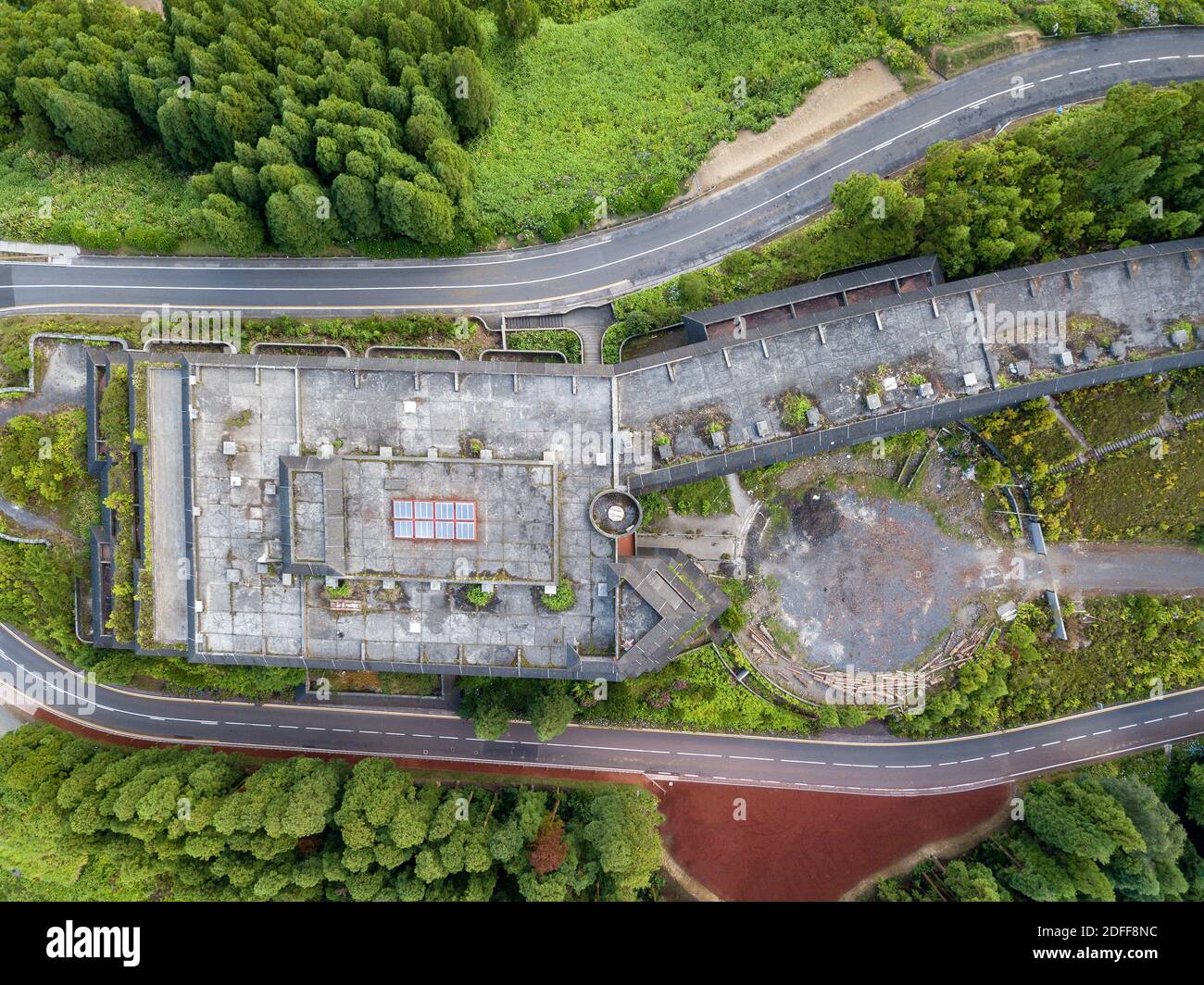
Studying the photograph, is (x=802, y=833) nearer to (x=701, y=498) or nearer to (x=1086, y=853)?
(x=1086, y=853)

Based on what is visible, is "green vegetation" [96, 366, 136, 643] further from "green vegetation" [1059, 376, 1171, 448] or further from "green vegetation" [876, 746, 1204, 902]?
"green vegetation" [1059, 376, 1171, 448]

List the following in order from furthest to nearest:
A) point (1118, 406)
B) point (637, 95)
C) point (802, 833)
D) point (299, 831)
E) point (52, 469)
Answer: point (637, 95) → point (802, 833) → point (52, 469) → point (1118, 406) → point (299, 831)

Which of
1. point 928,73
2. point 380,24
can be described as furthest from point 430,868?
point 928,73

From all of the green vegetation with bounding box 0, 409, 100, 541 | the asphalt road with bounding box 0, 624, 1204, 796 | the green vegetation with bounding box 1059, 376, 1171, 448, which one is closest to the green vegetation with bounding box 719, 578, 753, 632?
the asphalt road with bounding box 0, 624, 1204, 796

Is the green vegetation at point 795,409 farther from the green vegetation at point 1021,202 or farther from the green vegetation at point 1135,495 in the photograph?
the green vegetation at point 1135,495

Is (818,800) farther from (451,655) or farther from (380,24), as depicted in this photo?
(380,24)

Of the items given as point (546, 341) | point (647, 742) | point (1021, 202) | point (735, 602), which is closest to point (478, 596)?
point (735, 602)
